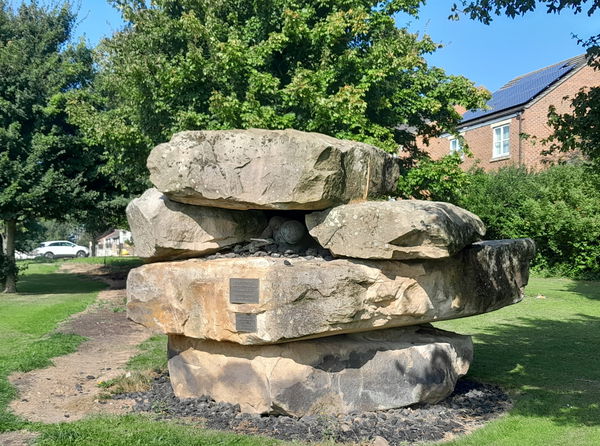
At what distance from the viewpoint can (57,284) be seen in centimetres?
2334

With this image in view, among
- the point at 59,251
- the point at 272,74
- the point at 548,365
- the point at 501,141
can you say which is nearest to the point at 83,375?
the point at 548,365

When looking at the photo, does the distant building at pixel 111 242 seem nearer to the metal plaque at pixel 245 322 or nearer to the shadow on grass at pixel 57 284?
the shadow on grass at pixel 57 284

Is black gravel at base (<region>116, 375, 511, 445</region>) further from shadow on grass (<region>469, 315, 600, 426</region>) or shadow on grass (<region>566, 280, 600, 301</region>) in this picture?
shadow on grass (<region>566, 280, 600, 301</region>)

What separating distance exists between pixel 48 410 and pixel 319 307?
3660 millimetres

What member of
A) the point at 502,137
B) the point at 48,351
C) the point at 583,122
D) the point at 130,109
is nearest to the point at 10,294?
the point at 130,109

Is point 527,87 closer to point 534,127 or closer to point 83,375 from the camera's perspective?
point 534,127

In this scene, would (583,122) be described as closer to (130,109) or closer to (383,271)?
(383,271)

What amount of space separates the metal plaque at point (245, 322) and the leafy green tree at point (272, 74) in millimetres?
6566

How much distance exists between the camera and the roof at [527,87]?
84.0 ft

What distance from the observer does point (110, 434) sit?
5.61 m

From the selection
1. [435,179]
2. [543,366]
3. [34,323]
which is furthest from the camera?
[435,179]

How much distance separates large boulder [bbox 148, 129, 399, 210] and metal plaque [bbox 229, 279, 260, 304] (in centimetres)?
87

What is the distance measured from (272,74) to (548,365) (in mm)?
8790

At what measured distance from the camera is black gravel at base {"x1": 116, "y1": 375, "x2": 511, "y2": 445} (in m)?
5.80
